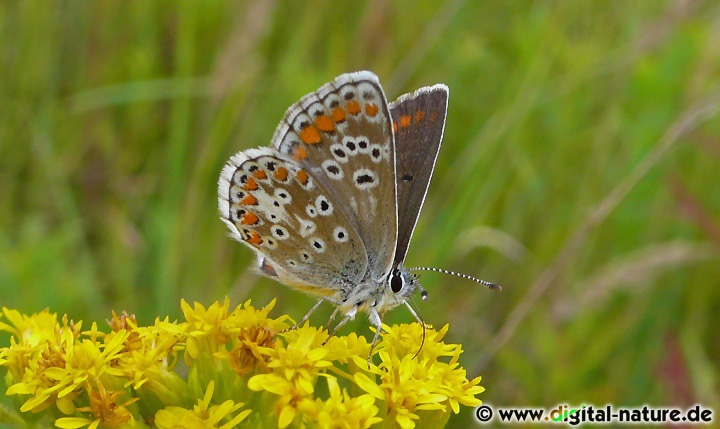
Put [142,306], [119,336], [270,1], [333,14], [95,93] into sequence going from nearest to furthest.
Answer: [119,336] → [142,306] → [270,1] → [95,93] → [333,14]

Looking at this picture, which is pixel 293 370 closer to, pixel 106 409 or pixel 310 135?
pixel 106 409

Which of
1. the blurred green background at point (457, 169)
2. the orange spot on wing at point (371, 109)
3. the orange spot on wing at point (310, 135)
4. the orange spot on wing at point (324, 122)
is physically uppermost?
the orange spot on wing at point (371, 109)

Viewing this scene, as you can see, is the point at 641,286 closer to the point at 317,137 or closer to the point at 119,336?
the point at 317,137

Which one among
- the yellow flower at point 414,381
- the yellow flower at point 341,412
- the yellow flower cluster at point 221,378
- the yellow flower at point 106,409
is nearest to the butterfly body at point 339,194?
the yellow flower at point 414,381

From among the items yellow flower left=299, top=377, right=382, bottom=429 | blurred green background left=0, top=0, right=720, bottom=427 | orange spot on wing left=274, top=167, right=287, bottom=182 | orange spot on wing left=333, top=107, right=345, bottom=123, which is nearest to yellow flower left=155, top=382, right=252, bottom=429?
yellow flower left=299, top=377, right=382, bottom=429

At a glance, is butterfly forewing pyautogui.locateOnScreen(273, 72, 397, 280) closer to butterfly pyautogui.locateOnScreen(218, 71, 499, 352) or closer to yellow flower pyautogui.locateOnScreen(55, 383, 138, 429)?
butterfly pyautogui.locateOnScreen(218, 71, 499, 352)

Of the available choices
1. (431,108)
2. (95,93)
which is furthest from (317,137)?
(95,93)

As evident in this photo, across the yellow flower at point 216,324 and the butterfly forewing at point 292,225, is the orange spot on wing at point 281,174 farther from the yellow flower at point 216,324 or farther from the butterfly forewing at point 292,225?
the yellow flower at point 216,324
